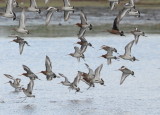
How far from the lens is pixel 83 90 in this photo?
24.6m

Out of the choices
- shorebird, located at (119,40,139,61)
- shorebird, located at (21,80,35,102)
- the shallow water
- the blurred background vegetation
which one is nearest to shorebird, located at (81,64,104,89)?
the shallow water

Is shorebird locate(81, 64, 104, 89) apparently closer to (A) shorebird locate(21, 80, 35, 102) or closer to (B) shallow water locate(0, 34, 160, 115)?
(B) shallow water locate(0, 34, 160, 115)

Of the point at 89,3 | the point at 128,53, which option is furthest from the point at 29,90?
the point at 89,3

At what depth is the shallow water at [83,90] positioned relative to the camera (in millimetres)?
21625

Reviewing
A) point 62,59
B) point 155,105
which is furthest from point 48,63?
point 62,59

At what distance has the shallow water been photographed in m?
21.6

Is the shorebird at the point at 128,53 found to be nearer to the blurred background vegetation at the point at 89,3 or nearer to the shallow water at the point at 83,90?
the shallow water at the point at 83,90

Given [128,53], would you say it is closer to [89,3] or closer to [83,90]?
[83,90]

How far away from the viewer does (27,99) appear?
2322cm

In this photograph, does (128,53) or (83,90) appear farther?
(83,90)

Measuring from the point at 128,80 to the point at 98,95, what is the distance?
3.30 m

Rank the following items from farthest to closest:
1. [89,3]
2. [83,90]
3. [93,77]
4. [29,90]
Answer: [89,3], [83,90], [93,77], [29,90]

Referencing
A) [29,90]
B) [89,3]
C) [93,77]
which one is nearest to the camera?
[29,90]

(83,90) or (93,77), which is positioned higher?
(93,77)
